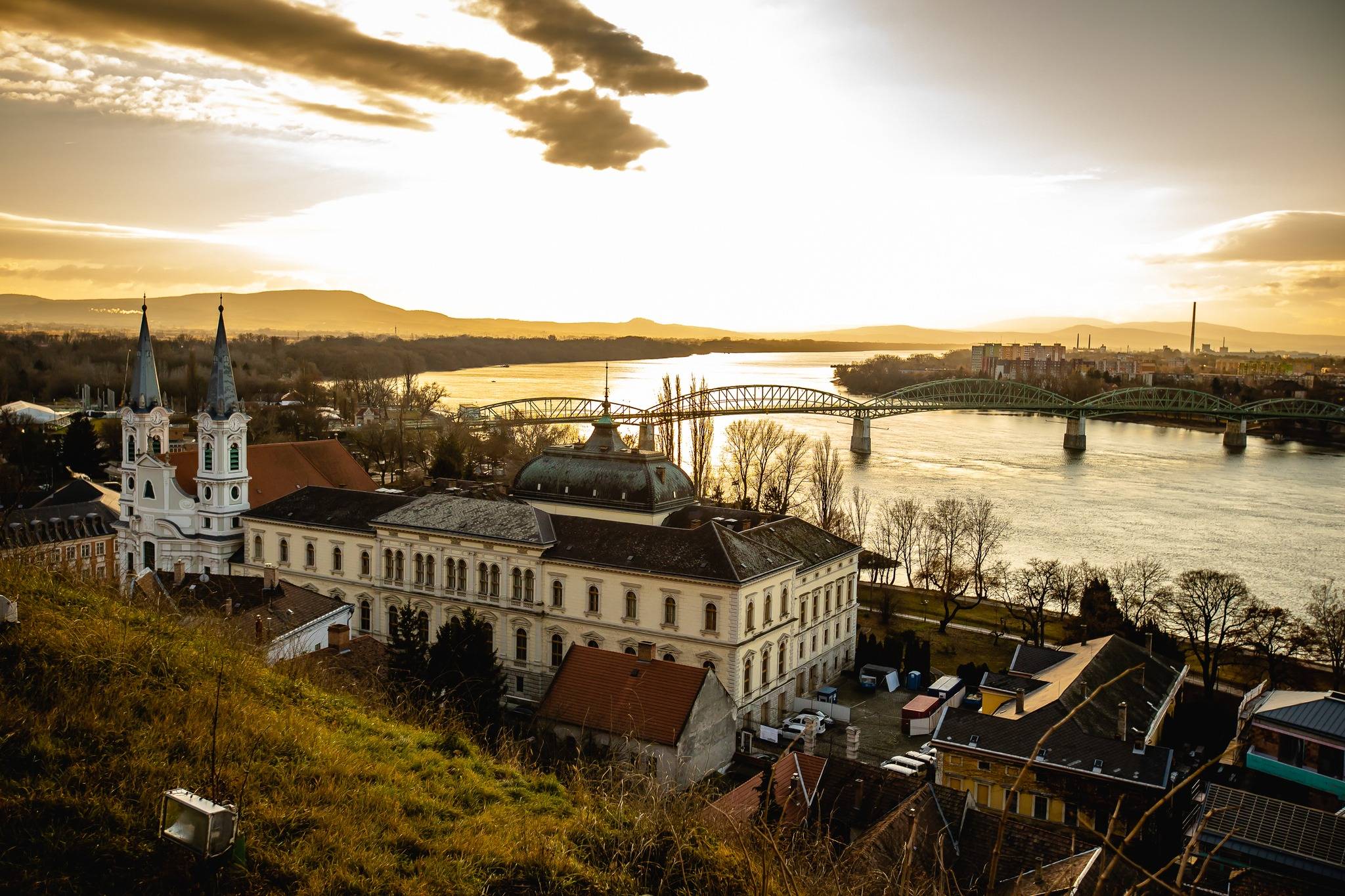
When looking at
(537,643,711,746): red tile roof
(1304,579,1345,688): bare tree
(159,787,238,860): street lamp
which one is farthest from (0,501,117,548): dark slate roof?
(1304,579,1345,688): bare tree

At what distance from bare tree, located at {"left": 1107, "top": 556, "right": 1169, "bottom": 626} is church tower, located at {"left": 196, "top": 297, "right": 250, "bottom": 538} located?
31.1m

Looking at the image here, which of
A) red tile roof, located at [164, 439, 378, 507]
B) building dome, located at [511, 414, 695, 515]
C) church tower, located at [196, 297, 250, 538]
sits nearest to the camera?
building dome, located at [511, 414, 695, 515]

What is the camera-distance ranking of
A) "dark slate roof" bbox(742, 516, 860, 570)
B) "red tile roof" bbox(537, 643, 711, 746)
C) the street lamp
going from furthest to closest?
1. "dark slate roof" bbox(742, 516, 860, 570)
2. "red tile roof" bbox(537, 643, 711, 746)
3. the street lamp

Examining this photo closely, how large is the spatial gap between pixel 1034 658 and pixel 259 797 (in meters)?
22.6

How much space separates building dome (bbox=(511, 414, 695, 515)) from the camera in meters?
31.6

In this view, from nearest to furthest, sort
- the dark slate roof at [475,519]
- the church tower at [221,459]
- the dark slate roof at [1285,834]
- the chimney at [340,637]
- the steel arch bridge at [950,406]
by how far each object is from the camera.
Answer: the dark slate roof at [1285,834]
the chimney at [340,637]
the dark slate roof at [475,519]
the church tower at [221,459]
the steel arch bridge at [950,406]

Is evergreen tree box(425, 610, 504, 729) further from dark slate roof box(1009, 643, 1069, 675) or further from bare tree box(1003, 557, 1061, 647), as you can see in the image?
bare tree box(1003, 557, 1061, 647)

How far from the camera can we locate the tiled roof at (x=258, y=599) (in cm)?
2252

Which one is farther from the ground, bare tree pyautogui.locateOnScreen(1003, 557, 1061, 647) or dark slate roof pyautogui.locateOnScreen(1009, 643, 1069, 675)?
dark slate roof pyautogui.locateOnScreen(1009, 643, 1069, 675)

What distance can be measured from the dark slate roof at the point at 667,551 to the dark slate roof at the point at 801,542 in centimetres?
57

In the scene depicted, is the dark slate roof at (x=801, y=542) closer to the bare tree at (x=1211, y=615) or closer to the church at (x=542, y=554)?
the church at (x=542, y=554)

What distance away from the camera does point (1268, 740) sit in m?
21.0

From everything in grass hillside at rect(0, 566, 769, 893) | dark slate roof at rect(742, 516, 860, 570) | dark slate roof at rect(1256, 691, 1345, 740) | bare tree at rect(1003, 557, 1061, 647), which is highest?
grass hillside at rect(0, 566, 769, 893)

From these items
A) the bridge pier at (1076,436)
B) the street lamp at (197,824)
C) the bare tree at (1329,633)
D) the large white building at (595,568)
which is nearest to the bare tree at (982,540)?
the large white building at (595,568)
